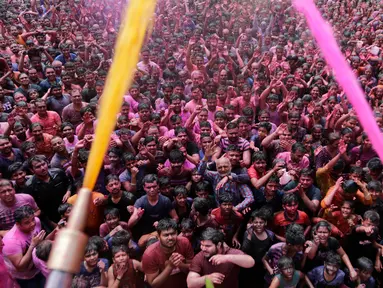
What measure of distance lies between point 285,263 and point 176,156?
1905 millimetres

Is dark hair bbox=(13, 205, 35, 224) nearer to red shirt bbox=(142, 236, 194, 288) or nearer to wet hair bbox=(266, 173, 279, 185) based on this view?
red shirt bbox=(142, 236, 194, 288)

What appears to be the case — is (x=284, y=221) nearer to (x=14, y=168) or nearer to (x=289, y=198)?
(x=289, y=198)

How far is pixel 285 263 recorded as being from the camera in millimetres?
3617

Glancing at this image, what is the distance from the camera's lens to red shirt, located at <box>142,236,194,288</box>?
3646 millimetres

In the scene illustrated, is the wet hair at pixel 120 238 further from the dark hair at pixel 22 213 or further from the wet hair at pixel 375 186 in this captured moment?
the wet hair at pixel 375 186

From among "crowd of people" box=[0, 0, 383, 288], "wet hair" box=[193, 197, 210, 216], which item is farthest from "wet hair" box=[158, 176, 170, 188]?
"wet hair" box=[193, 197, 210, 216]

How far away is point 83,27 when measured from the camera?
37.1ft

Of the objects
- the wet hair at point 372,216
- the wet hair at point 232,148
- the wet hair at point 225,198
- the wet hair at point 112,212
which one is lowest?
the wet hair at point 112,212

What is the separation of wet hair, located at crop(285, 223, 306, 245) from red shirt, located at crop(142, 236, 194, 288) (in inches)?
37.9

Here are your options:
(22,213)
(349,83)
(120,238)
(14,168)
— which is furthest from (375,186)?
(14,168)

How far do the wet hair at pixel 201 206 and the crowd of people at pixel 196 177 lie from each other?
0.04 feet

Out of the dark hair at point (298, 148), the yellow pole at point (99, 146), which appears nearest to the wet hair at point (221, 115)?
the dark hair at point (298, 148)

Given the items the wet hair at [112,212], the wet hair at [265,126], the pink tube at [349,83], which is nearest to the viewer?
the pink tube at [349,83]

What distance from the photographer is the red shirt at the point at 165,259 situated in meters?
3.65
